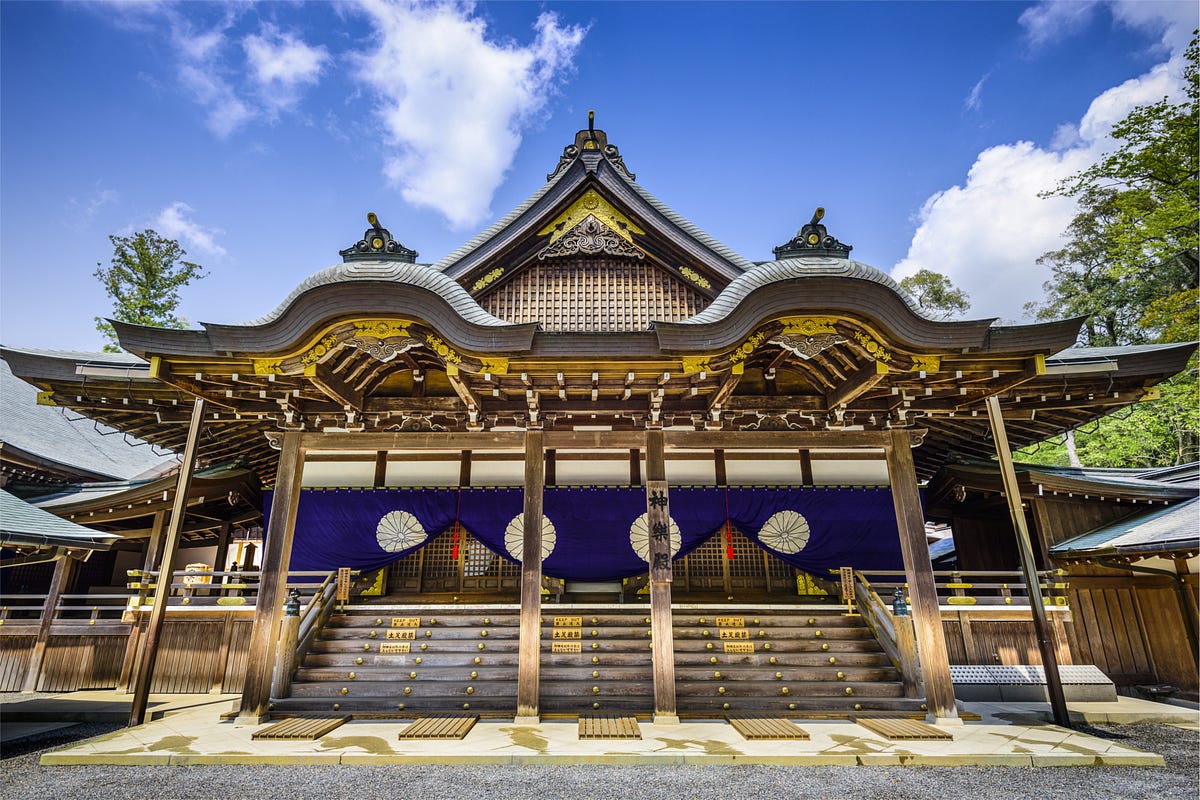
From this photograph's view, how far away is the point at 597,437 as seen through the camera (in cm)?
830

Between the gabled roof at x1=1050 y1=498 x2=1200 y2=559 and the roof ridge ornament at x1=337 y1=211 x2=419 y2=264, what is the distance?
445 inches

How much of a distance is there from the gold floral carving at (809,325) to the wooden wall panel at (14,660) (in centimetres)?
1357

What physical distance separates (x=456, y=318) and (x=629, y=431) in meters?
3.11

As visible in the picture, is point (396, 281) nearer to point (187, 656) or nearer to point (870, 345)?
point (870, 345)

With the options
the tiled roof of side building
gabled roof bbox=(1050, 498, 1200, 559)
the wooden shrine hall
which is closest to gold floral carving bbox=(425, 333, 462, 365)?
the wooden shrine hall

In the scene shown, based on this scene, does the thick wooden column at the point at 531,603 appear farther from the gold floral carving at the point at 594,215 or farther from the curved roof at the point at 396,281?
the gold floral carving at the point at 594,215

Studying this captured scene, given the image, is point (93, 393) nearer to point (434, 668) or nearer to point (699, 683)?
point (434, 668)

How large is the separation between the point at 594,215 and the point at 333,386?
5.16 meters

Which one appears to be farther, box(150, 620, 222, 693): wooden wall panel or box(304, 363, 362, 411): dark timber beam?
box(150, 620, 222, 693): wooden wall panel

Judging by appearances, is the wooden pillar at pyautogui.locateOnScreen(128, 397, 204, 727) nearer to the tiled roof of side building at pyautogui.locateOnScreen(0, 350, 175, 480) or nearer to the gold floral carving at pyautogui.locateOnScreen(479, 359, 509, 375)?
the gold floral carving at pyautogui.locateOnScreen(479, 359, 509, 375)

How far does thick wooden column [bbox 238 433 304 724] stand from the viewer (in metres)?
7.13

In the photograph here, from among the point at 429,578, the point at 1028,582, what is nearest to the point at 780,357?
the point at 1028,582

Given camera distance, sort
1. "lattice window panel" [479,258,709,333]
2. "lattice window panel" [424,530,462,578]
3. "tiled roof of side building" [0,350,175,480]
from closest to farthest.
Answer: "lattice window panel" [479,258,709,333] → "lattice window panel" [424,530,462,578] → "tiled roof of side building" [0,350,175,480]

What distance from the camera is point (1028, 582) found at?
696cm
